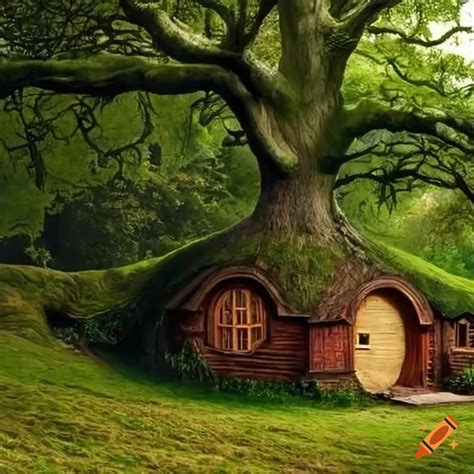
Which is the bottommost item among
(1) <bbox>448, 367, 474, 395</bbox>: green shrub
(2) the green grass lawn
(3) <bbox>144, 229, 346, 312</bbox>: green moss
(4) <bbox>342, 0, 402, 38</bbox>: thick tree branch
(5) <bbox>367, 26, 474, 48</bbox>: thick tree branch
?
(2) the green grass lawn

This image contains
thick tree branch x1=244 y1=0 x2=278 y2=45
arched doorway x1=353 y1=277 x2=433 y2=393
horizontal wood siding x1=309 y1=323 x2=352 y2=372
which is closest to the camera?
horizontal wood siding x1=309 y1=323 x2=352 y2=372

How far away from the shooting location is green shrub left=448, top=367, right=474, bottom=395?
50.8 ft

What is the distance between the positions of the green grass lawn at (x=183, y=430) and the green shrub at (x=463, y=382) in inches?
65.1

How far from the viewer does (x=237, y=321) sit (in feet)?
49.4

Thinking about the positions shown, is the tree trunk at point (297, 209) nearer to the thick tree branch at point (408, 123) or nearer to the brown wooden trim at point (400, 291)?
the thick tree branch at point (408, 123)

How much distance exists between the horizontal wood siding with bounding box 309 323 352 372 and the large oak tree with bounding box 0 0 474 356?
0.42 m

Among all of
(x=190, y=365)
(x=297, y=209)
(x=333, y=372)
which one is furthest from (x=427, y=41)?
(x=190, y=365)

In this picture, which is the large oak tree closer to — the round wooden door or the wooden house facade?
the wooden house facade

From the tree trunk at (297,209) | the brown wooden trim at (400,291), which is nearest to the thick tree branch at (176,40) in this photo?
the tree trunk at (297,209)

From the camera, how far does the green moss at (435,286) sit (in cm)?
1616

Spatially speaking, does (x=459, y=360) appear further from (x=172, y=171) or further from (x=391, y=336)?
(x=172, y=171)

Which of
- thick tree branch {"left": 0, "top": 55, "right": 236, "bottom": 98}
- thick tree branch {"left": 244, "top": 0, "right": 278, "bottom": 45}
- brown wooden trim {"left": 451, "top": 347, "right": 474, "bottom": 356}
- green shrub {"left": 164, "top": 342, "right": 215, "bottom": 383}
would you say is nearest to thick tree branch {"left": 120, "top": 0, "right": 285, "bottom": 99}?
thick tree branch {"left": 0, "top": 55, "right": 236, "bottom": 98}

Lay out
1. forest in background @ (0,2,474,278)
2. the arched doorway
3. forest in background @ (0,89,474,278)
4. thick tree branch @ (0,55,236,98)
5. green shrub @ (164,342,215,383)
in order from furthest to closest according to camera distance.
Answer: forest in background @ (0,89,474,278) → forest in background @ (0,2,474,278) → the arched doorway → green shrub @ (164,342,215,383) → thick tree branch @ (0,55,236,98)

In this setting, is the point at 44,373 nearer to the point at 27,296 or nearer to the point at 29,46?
the point at 27,296
